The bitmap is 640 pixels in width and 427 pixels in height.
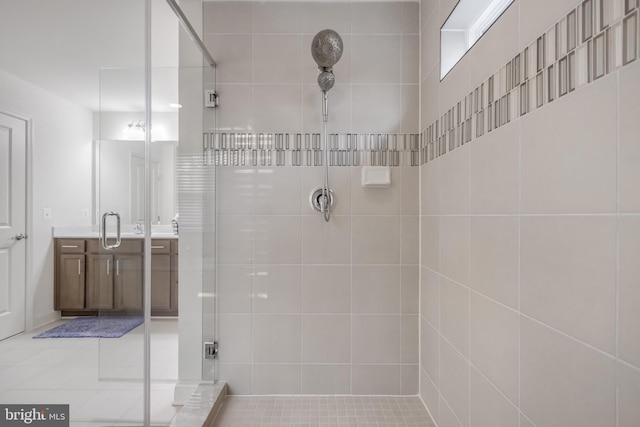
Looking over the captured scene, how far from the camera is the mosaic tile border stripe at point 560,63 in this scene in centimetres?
71

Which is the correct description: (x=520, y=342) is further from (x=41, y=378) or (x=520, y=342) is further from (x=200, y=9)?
(x=200, y=9)

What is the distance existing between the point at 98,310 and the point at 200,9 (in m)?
1.78

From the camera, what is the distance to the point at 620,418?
70 centimetres

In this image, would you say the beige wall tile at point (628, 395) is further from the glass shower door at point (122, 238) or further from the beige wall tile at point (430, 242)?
the glass shower door at point (122, 238)

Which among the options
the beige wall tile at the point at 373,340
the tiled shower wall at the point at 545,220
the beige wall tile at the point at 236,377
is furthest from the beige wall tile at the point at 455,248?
the beige wall tile at the point at 236,377

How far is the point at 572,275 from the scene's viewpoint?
0.84m

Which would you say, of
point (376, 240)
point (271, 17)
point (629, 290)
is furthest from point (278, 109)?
point (629, 290)

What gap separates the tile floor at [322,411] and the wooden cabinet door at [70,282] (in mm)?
1079

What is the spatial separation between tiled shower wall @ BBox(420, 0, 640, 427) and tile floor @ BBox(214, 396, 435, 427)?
316 mm

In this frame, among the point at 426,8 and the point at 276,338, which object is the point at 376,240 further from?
the point at 426,8

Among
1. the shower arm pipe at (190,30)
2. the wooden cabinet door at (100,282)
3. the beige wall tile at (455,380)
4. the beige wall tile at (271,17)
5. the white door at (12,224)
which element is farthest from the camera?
the beige wall tile at (271,17)

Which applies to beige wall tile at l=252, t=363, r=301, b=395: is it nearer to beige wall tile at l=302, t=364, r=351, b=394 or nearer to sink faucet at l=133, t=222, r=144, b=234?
beige wall tile at l=302, t=364, r=351, b=394

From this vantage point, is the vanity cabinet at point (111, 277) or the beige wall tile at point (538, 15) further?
the vanity cabinet at point (111, 277)

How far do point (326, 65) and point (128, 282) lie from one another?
4.74 feet
